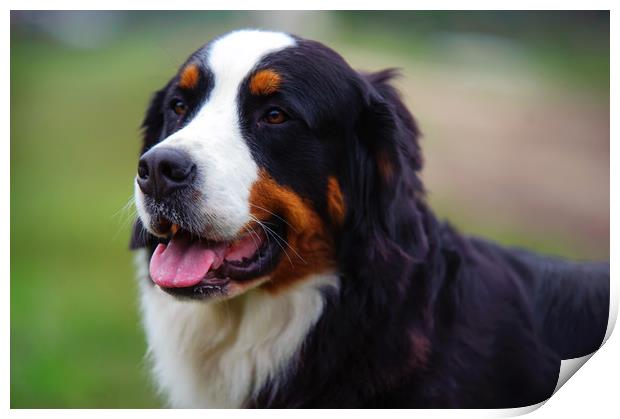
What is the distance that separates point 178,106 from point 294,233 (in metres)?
0.69

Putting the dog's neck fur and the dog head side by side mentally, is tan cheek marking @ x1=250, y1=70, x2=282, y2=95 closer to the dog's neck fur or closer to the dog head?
the dog head

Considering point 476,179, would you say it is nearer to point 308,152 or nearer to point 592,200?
point 592,200

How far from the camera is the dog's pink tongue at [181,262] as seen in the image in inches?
121

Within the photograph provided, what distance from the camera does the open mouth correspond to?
3078mm

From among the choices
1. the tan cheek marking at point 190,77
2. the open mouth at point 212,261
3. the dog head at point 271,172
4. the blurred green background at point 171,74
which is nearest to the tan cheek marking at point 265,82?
the dog head at point 271,172

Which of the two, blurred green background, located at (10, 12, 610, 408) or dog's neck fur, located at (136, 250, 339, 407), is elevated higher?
blurred green background, located at (10, 12, 610, 408)

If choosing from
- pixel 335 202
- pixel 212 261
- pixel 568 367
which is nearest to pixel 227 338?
pixel 212 261

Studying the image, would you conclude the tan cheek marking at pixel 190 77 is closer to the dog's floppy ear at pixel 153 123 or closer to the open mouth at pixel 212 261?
the dog's floppy ear at pixel 153 123

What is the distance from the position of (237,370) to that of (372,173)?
3.08 ft

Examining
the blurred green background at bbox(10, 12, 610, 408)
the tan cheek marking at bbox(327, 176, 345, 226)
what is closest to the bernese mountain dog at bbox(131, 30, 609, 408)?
the tan cheek marking at bbox(327, 176, 345, 226)

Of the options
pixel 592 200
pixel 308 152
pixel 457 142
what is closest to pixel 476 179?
pixel 457 142

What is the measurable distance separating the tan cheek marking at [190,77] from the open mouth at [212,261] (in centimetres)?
55

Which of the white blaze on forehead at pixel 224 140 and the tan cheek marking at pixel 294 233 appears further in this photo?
the tan cheek marking at pixel 294 233

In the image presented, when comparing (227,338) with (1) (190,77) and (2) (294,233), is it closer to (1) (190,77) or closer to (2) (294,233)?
(2) (294,233)
